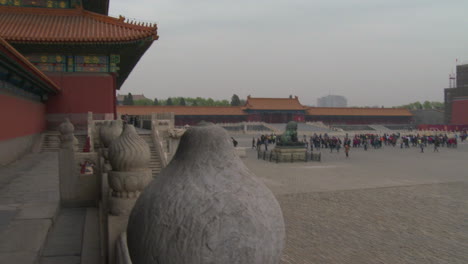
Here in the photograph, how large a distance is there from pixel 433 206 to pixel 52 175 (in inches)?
392

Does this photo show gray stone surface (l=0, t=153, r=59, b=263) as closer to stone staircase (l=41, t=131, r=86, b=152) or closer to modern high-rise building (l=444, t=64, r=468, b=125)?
stone staircase (l=41, t=131, r=86, b=152)

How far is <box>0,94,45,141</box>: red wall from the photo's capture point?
453 inches

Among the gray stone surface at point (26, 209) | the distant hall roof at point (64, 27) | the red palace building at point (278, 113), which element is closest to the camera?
the gray stone surface at point (26, 209)

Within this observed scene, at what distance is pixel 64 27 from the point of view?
16.8 meters

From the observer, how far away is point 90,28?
1706 cm

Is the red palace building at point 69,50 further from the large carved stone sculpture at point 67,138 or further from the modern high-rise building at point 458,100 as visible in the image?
the modern high-rise building at point 458,100

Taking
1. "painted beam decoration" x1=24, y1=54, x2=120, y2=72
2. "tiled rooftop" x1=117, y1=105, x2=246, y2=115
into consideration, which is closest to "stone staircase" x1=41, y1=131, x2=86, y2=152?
"painted beam decoration" x1=24, y1=54, x2=120, y2=72

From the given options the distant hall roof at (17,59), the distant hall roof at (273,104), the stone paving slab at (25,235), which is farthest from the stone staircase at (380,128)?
the stone paving slab at (25,235)

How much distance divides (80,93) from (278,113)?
121ft

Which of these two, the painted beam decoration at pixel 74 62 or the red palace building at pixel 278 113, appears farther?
the red palace building at pixel 278 113

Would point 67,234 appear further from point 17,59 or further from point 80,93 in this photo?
point 80,93

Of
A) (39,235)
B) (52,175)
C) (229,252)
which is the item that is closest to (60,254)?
(39,235)

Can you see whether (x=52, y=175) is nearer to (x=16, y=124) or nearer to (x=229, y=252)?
(x=16, y=124)

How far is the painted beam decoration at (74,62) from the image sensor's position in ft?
54.9
